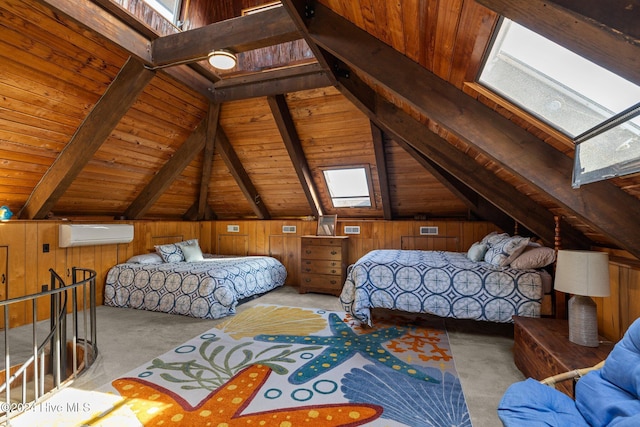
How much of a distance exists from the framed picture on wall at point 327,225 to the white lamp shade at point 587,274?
11.3 feet

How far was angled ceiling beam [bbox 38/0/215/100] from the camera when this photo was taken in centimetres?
224

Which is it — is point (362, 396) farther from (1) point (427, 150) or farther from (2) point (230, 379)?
(1) point (427, 150)

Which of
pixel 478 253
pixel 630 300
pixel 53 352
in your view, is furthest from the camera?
pixel 478 253

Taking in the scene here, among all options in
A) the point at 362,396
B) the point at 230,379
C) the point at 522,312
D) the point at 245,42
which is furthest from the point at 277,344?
the point at 245,42

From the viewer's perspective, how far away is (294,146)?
4.23 m

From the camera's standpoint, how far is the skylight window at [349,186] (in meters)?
4.73

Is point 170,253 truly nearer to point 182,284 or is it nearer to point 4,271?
point 182,284

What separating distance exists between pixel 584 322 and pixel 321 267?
3317 millimetres

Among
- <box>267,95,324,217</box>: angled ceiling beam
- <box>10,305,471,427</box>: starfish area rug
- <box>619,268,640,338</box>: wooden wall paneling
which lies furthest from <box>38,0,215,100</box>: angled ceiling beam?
<box>619,268,640,338</box>: wooden wall paneling

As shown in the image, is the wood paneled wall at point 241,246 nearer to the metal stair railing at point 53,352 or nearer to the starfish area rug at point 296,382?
the metal stair railing at point 53,352

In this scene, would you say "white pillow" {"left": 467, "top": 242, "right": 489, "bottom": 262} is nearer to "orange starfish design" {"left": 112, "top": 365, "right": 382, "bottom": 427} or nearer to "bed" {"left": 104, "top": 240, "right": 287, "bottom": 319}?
"orange starfish design" {"left": 112, "top": 365, "right": 382, "bottom": 427}

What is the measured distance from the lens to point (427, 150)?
307 cm

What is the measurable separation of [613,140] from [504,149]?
53 cm

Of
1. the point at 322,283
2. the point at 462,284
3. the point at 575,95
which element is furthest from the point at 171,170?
the point at 575,95
